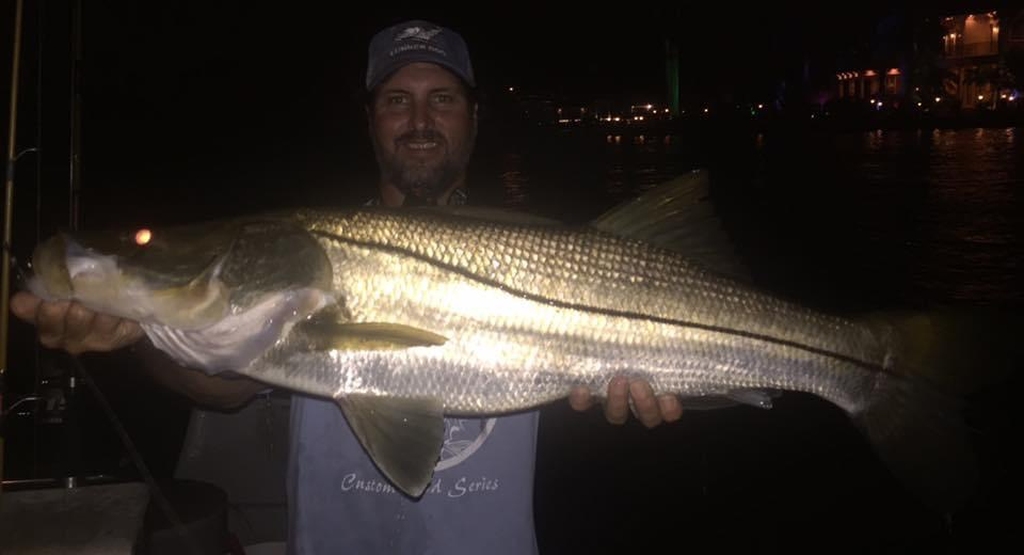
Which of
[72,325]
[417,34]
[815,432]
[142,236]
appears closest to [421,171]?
[417,34]

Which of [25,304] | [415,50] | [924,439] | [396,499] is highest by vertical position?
[415,50]

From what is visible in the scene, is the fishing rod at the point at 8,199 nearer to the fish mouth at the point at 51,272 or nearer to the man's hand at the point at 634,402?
the fish mouth at the point at 51,272

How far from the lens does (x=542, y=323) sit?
2602mm

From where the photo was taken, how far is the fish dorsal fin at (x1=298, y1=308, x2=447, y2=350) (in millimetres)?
2424

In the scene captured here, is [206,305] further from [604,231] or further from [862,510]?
[862,510]

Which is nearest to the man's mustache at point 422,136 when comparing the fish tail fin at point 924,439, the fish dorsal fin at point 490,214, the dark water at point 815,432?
the fish dorsal fin at point 490,214

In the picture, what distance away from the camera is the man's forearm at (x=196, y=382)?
2814 mm

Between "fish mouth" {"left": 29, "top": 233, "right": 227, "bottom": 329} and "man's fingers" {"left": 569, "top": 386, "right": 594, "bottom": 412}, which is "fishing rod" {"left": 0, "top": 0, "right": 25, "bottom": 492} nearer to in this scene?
"fish mouth" {"left": 29, "top": 233, "right": 227, "bottom": 329}

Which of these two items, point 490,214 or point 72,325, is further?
point 490,214

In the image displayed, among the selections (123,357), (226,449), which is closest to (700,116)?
(123,357)

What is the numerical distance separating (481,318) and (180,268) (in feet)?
3.14

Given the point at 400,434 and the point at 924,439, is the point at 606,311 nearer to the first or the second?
the point at 400,434

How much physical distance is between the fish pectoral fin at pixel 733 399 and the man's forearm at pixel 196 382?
1530 millimetres

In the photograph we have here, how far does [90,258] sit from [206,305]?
14.2 inches
